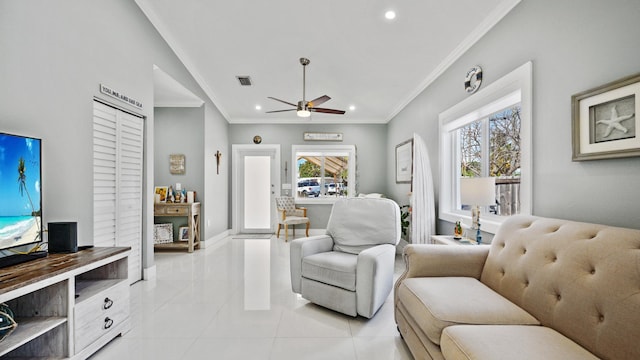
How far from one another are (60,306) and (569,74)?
3.25 m

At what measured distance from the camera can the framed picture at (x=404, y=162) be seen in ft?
15.7

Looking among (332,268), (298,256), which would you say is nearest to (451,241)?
(332,268)

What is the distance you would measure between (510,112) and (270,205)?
4.88 meters

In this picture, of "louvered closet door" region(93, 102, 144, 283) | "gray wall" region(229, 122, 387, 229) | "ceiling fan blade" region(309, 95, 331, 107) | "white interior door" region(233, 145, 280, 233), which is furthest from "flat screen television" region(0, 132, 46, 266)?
"gray wall" region(229, 122, 387, 229)

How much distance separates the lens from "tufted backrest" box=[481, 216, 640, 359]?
1039mm

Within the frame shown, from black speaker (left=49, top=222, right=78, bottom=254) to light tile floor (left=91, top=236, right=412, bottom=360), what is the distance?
2.32 feet

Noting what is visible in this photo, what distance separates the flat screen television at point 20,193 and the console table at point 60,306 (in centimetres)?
14

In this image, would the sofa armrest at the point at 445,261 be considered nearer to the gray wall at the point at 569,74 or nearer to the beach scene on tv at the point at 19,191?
the gray wall at the point at 569,74

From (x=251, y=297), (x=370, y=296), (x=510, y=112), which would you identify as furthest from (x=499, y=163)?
(x=251, y=297)

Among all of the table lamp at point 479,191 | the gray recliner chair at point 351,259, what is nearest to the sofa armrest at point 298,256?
the gray recliner chair at point 351,259

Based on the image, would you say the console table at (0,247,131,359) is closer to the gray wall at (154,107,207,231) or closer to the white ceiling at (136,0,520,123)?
the white ceiling at (136,0,520,123)

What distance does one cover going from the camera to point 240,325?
218cm

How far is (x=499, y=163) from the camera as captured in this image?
272 centimetres

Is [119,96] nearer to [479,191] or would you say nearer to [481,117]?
[479,191]
